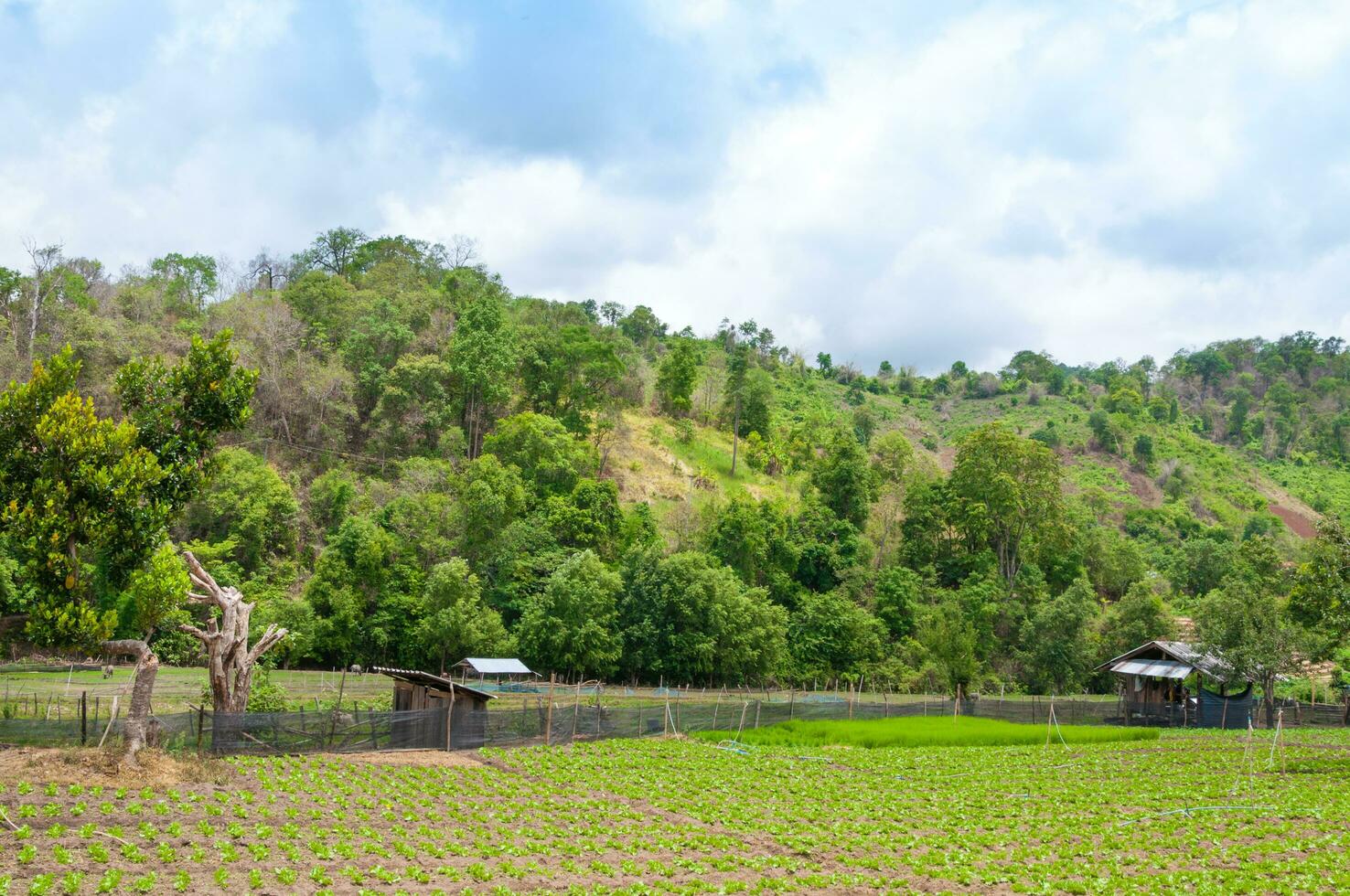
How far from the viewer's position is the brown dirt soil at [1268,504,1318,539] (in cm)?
9733

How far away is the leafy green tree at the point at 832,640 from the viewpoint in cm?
5647

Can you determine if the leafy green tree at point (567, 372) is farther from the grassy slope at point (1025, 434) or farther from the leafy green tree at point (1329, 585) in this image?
the leafy green tree at point (1329, 585)

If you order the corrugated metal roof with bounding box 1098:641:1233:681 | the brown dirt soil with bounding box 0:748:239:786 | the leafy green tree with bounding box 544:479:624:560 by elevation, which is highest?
the leafy green tree with bounding box 544:479:624:560

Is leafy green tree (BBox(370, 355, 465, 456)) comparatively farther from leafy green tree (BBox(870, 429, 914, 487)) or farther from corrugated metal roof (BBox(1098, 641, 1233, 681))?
corrugated metal roof (BBox(1098, 641, 1233, 681))

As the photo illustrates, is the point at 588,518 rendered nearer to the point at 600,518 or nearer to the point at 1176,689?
the point at 600,518

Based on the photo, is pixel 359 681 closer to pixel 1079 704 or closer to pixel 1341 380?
pixel 1079 704

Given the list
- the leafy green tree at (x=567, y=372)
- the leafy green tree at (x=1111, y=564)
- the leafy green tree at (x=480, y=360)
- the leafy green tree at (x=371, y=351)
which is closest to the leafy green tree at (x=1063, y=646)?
the leafy green tree at (x=1111, y=564)

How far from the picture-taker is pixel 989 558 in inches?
2657

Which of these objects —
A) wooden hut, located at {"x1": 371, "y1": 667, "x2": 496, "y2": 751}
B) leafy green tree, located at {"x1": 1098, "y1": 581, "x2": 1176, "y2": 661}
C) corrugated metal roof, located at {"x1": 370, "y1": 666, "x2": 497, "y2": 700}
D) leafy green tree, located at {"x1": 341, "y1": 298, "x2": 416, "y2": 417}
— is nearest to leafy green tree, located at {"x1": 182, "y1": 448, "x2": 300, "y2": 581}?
leafy green tree, located at {"x1": 341, "y1": 298, "x2": 416, "y2": 417}

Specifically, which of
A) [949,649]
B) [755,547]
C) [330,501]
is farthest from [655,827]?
[330,501]

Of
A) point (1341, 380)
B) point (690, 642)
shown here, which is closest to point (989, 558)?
point (690, 642)

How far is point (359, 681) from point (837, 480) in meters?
36.9

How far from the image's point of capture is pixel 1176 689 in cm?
4925

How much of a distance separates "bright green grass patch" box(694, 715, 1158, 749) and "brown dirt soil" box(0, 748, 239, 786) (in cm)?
1749
